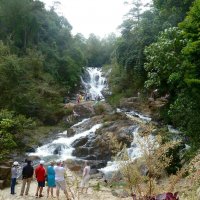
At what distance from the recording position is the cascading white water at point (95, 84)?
123ft

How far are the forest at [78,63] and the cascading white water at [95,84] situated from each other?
74.5 inches

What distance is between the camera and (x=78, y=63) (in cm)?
3912

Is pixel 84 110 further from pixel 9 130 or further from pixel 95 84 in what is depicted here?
pixel 95 84

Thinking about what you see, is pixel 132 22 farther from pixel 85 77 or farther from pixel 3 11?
pixel 85 77

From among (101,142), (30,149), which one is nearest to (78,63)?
(30,149)

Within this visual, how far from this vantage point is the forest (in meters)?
13.2

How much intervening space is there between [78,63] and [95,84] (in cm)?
399

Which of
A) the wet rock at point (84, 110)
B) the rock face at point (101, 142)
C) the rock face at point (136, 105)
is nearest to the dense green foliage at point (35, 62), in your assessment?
the wet rock at point (84, 110)

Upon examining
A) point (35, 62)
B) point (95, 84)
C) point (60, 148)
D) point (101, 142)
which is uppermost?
point (35, 62)

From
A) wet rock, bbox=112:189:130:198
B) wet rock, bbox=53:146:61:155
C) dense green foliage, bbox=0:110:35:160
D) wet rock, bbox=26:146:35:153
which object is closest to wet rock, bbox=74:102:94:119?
dense green foliage, bbox=0:110:35:160

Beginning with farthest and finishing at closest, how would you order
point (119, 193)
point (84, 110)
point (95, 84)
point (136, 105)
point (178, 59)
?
point (95, 84), point (84, 110), point (136, 105), point (178, 59), point (119, 193)

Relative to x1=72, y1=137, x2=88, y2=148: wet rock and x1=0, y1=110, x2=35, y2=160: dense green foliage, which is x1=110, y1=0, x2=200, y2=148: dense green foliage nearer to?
x1=72, y1=137, x2=88, y2=148: wet rock

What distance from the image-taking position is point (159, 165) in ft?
11.5

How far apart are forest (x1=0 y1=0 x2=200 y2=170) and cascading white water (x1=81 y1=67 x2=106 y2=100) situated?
189 centimetres
